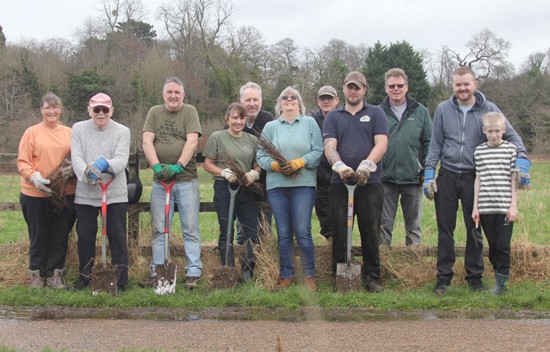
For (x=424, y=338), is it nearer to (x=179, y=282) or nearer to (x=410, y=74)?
(x=179, y=282)

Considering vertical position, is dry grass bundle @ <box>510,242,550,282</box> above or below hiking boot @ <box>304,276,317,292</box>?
above

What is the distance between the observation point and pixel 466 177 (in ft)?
20.7

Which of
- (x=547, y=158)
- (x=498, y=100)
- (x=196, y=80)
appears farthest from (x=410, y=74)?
(x=196, y=80)

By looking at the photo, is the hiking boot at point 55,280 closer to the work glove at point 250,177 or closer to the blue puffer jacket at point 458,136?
the work glove at point 250,177

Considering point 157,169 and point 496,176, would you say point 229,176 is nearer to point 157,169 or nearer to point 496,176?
point 157,169

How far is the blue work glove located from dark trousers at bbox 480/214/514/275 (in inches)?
13.9

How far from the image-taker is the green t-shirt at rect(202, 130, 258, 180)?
6.69 meters

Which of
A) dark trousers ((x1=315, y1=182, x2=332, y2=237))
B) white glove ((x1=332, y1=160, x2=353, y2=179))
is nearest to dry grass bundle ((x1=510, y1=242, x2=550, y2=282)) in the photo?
dark trousers ((x1=315, y1=182, x2=332, y2=237))

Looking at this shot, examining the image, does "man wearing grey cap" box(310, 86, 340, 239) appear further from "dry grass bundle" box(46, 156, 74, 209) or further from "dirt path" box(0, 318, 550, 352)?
"dry grass bundle" box(46, 156, 74, 209)

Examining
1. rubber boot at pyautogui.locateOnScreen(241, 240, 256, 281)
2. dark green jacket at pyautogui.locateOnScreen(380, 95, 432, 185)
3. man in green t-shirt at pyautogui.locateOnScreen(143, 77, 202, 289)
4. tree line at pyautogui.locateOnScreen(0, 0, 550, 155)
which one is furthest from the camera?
tree line at pyautogui.locateOnScreen(0, 0, 550, 155)

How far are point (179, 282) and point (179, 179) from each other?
3.77 feet

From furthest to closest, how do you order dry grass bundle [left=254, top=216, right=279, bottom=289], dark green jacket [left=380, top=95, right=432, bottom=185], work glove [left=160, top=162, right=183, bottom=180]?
dark green jacket [left=380, top=95, right=432, bottom=185]
dry grass bundle [left=254, top=216, right=279, bottom=289]
work glove [left=160, top=162, right=183, bottom=180]

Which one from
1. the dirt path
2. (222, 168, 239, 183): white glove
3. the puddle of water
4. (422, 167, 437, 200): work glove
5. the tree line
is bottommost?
the dirt path

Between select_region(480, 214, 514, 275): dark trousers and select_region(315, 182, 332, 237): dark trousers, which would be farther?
select_region(315, 182, 332, 237): dark trousers
